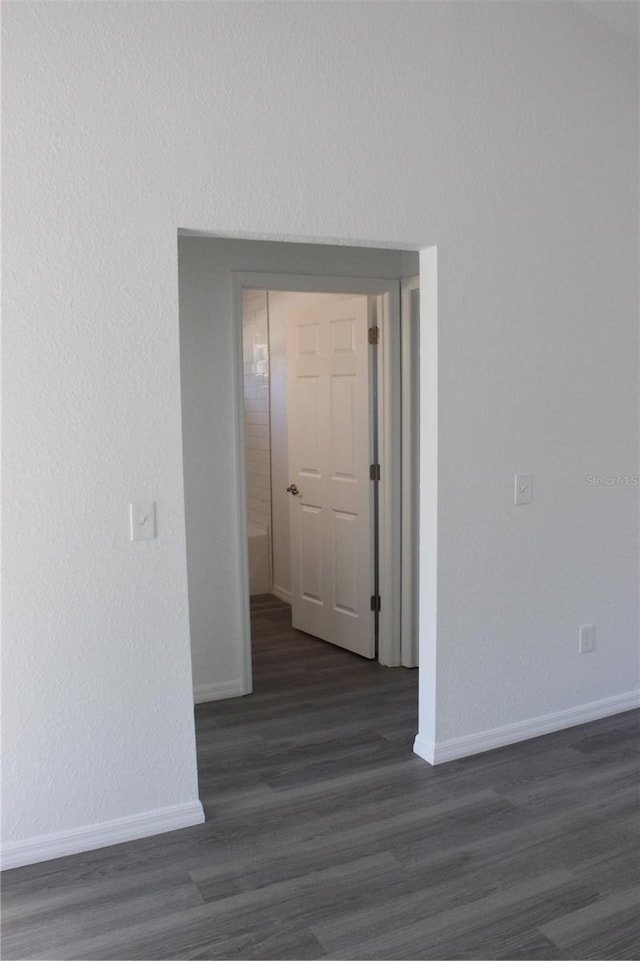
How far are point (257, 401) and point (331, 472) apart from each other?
1642 mm

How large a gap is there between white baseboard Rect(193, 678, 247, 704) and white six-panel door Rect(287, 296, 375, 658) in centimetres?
87

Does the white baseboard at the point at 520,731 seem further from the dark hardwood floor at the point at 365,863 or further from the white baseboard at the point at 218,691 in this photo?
the white baseboard at the point at 218,691

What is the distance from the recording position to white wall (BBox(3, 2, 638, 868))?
8.23 feet

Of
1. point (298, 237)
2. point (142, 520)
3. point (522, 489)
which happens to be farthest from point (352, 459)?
point (142, 520)

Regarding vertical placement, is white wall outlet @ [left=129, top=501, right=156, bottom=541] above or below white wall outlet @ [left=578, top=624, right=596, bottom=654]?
above

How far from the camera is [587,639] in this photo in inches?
145

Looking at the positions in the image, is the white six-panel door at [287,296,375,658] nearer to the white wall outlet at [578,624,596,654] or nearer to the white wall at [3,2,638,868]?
the white wall at [3,2,638,868]

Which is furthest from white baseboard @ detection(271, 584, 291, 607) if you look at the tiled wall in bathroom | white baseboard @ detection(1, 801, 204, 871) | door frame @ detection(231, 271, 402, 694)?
white baseboard @ detection(1, 801, 204, 871)

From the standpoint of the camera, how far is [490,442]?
3316mm

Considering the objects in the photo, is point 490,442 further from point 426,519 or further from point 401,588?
point 401,588

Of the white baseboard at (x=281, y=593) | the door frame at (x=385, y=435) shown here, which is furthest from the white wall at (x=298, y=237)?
the white baseboard at (x=281, y=593)

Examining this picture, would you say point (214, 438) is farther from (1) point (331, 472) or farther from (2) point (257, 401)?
(2) point (257, 401)

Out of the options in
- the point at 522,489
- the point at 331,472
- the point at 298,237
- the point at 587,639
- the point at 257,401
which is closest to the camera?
the point at 298,237

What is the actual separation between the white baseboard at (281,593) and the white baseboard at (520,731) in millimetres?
2529
